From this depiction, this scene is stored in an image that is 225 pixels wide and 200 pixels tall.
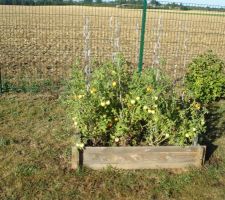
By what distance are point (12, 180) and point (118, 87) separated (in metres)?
1.73

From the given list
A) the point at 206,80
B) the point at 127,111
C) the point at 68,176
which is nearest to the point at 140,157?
the point at 127,111

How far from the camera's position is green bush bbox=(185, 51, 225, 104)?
695 centimetres

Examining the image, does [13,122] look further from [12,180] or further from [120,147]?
[120,147]

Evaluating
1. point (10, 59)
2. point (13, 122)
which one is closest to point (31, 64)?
point (10, 59)

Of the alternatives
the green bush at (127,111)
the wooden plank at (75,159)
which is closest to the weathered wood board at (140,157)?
the wooden plank at (75,159)

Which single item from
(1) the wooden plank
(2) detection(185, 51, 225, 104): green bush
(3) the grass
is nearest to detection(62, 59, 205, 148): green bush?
(1) the wooden plank

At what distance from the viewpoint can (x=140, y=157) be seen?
4.38 meters

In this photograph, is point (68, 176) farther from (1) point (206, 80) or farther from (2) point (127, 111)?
(1) point (206, 80)

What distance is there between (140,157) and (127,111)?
595 millimetres

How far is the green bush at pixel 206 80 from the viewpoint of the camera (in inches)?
274

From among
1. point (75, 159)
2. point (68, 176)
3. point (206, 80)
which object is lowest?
point (68, 176)

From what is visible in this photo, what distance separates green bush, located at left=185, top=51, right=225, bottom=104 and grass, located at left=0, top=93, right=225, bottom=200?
5.32ft

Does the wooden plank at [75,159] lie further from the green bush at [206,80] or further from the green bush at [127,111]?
the green bush at [206,80]

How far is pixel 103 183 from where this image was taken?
4105mm
